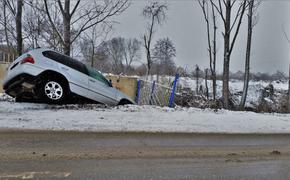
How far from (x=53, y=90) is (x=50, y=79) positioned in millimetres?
357

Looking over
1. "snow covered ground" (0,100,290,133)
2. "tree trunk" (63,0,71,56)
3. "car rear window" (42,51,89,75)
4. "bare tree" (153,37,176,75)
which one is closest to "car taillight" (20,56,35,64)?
"car rear window" (42,51,89,75)

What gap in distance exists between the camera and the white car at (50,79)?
821cm

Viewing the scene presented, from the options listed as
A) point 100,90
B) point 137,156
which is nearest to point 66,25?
point 100,90

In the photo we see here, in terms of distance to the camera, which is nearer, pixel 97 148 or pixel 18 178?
pixel 18 178

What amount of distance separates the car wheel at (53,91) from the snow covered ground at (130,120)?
313mm

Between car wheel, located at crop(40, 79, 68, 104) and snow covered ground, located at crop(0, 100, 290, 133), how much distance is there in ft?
1.03

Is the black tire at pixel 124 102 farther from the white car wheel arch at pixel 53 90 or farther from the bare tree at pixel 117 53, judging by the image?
the bare tree at pixel 117 53

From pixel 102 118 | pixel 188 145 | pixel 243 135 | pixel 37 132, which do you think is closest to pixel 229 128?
pixel 243 135

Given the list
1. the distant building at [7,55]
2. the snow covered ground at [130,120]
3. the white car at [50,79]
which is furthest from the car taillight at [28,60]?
the distant building at [7,55]

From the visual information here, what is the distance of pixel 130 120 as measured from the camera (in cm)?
793

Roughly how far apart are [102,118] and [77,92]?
1628mm

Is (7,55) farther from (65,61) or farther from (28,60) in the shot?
(28,60)

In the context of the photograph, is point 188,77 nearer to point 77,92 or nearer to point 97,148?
point 77,92

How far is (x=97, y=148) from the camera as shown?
5227mm
